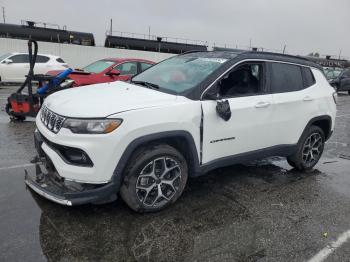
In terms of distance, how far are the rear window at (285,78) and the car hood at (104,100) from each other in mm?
1629

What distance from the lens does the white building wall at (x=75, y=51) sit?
20688 millimetres

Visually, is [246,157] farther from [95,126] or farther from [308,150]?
[95,126]

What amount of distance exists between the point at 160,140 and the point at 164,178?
0.43 meters

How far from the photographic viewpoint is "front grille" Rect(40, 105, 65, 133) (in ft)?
10.3

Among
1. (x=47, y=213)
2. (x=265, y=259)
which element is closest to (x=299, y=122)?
(x=265, y=259)

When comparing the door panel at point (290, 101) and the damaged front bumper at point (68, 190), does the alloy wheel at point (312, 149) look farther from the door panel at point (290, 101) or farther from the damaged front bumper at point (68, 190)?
the damaged front bumper at point (68, 190)

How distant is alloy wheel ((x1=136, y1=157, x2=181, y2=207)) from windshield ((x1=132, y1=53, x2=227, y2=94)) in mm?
833

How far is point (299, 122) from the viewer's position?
4.68 m

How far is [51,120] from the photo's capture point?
10.9 ft

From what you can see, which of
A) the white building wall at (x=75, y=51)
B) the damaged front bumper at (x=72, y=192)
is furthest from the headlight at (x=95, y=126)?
the white building wall at (x=75, y=51)

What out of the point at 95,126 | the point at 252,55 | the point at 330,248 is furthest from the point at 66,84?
the point at 330,248

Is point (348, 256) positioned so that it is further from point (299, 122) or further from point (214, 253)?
point (299, 122)

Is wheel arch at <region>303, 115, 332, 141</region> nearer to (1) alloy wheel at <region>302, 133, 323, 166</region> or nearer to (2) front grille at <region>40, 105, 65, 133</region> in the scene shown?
(1) alloy wheel at <region>302, 133, 323, 166</region>

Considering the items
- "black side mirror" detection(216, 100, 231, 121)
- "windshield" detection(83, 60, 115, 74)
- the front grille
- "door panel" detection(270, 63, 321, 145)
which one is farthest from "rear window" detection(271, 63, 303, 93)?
"windshield" detection(83, 60, 115, 74)
